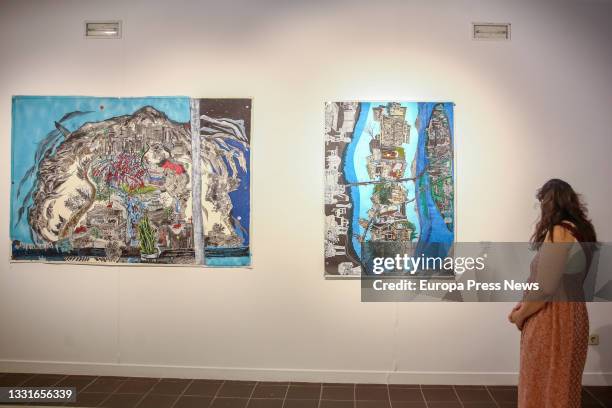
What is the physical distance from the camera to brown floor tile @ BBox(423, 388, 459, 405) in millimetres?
3092

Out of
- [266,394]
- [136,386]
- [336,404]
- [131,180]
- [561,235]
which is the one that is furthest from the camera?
[131,180]

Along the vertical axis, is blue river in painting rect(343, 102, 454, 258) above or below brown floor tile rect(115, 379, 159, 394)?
above

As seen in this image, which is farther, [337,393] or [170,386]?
[170,386]

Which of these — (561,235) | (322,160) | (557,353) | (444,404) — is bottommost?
(444,404)

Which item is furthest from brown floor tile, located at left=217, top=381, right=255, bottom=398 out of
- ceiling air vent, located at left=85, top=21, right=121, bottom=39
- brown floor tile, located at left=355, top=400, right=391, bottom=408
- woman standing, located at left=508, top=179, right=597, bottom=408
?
ceiling air vent, located at left=85, top=21, right=121, bottom=39

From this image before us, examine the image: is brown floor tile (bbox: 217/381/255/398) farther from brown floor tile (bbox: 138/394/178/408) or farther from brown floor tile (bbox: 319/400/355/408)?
brown floor tile (bbox: 319/400/355/408)

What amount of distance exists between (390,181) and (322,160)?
55cm

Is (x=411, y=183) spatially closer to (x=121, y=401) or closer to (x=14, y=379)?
(x=121, y=401)

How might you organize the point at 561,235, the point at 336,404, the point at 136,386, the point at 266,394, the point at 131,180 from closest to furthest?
the point at 561,235
the point at 336,404
the point at 266,394
the point at 136,386
the point at 131,180

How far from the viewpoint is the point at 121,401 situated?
3043mm

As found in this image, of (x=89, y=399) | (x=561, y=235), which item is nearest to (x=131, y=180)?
(x=89, y=399)

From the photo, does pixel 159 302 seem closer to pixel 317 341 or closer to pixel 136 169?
pixel 136 169

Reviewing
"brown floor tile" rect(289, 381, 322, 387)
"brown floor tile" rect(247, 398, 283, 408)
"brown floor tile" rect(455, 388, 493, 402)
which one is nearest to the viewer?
"brown floor tile" rect(247, 398, 283, 408)

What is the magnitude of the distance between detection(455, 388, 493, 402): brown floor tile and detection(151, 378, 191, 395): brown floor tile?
2.06 m
